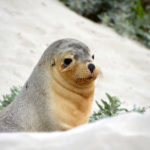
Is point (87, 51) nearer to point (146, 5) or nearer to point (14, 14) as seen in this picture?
point (14, 14)

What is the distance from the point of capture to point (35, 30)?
6.74 metres

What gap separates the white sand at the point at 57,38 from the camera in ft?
17.5

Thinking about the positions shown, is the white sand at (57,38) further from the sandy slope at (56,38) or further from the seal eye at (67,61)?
the seal eye at (67,61)

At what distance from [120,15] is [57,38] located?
2580mm

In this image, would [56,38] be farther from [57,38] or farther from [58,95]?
[58,95]

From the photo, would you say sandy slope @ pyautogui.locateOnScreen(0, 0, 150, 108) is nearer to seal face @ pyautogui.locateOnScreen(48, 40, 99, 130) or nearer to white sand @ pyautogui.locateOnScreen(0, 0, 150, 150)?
white sand @ pyautogui.locateOnScreen(0, 0, 150, 150)

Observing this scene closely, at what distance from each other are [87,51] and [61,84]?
321 millimetres

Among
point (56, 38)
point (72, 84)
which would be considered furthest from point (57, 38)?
point (72, 84)

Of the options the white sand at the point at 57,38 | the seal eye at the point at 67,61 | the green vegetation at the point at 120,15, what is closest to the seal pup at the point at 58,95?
the seal eye at the point at 67,61

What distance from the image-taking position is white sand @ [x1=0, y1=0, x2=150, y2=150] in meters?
5.32

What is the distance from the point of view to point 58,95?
2562 millimetres

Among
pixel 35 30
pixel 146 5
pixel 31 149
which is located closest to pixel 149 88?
pixel 35 30

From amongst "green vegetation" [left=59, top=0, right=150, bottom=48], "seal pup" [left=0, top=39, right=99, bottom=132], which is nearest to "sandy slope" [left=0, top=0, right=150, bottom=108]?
"green vegetation" [left=59, top=0, right=150, bottom=48]

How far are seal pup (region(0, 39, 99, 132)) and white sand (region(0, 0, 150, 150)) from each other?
80.6 inches
